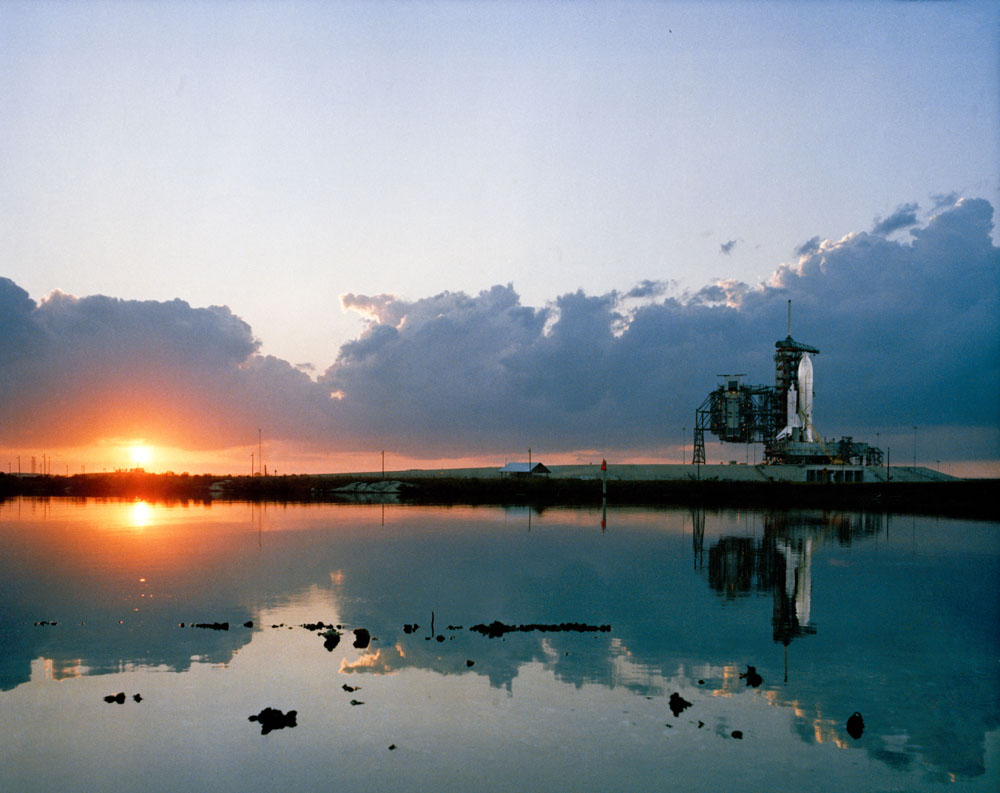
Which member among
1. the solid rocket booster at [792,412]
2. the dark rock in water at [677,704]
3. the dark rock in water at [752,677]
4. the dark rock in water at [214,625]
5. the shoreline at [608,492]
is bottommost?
the shoreline at [608,492]

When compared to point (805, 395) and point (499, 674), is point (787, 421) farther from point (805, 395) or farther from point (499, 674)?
point (499, 674)

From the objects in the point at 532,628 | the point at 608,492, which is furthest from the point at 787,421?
the point at 532,628

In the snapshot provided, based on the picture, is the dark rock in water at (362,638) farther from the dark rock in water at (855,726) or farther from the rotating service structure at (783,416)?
the rotating service structure at (783,416)

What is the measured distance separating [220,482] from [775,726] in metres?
163

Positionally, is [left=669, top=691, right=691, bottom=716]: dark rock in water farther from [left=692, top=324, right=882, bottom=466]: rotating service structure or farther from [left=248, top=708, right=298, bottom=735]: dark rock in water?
[left=692, top=324, right=882, bottom=466]: rotating service structure

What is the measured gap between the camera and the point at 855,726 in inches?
710

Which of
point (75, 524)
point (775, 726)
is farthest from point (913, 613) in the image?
point (75, 524)

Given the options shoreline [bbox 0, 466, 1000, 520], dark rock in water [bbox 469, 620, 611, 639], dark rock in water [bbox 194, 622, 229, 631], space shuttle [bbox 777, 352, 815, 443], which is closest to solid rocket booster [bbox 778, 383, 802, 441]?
space shuttle [bbox 777, 352, 815, 443]

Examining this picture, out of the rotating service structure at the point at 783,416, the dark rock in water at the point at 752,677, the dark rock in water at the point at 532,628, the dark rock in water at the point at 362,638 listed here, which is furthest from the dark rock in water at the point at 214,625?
the rotating service structure at the point at 783,416

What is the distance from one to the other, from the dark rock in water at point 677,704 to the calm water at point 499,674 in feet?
0.50

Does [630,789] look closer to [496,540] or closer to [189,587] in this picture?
[189,587]

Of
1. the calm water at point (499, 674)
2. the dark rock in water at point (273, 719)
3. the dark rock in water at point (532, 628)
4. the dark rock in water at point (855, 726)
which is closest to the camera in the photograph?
the calm water at point (499, 674)

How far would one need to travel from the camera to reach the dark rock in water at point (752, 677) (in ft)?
70.2

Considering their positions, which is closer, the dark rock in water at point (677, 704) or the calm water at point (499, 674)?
the calm water at point (499, 674)
